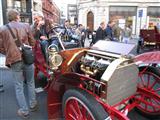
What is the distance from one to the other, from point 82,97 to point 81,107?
7.8 inches

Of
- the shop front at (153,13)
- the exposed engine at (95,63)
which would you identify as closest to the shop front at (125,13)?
the shop front at (153,13)

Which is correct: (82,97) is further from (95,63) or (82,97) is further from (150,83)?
(150,83)

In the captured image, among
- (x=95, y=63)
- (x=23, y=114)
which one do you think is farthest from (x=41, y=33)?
(x=95, y=63)

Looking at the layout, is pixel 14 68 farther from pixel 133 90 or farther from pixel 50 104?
pixel 133 90

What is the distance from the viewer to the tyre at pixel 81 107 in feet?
8.00

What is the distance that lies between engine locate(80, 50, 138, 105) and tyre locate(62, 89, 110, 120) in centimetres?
22

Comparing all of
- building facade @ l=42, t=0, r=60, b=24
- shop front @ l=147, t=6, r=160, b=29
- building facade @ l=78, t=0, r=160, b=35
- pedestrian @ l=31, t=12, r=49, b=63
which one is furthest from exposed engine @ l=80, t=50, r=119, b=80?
building facade @ l=42, t=0, r=60, b=24

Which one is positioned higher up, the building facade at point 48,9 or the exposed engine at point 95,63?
the building facade at point 48,9

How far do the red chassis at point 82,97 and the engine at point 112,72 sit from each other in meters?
0.07

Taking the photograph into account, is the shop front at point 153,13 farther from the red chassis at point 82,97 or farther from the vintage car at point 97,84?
the vintage car at point 97,84

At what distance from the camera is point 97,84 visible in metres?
2.69

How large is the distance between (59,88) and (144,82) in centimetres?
161

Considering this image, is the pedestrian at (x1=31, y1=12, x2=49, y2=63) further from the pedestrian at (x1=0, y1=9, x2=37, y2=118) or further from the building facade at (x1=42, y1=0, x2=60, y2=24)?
the building facade at (x1=42, y1=0, x2=60, y2=24)

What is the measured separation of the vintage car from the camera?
2.56 meters
